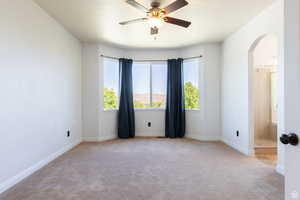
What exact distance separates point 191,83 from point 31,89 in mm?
3874

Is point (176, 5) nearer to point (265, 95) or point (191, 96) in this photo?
point (191, 96)

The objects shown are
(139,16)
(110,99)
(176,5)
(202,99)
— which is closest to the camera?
(176,5)

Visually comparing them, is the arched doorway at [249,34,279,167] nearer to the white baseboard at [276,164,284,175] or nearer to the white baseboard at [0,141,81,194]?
the white baseboard at [276,164,284,175]

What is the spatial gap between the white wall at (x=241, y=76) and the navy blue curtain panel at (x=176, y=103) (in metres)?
1.08

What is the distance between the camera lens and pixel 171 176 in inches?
108

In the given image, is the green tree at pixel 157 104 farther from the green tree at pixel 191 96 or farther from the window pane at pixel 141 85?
the green tree at pixel 191 96

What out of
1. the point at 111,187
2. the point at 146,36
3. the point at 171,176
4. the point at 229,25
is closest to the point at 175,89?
the point at 146,36

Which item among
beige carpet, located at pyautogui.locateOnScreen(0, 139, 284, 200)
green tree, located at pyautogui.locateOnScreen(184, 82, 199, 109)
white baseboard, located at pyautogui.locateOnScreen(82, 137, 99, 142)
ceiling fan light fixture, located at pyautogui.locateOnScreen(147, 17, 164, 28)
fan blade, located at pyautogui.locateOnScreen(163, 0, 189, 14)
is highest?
fan blade, located at pyautogui.locateOnScreen(163, 0, 189, 14)

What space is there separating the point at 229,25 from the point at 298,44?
10.8ft

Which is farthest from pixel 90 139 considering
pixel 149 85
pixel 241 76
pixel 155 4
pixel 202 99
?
pixel 241 76

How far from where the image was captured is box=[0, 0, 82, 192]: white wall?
235 centimetres

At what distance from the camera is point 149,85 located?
580 cm

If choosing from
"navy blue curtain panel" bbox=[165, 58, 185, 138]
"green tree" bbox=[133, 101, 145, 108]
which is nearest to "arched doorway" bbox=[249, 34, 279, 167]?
"navy blue curtain panel" bbox=[165, 58, 185, 138]

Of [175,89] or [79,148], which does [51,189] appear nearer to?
[79,148]
